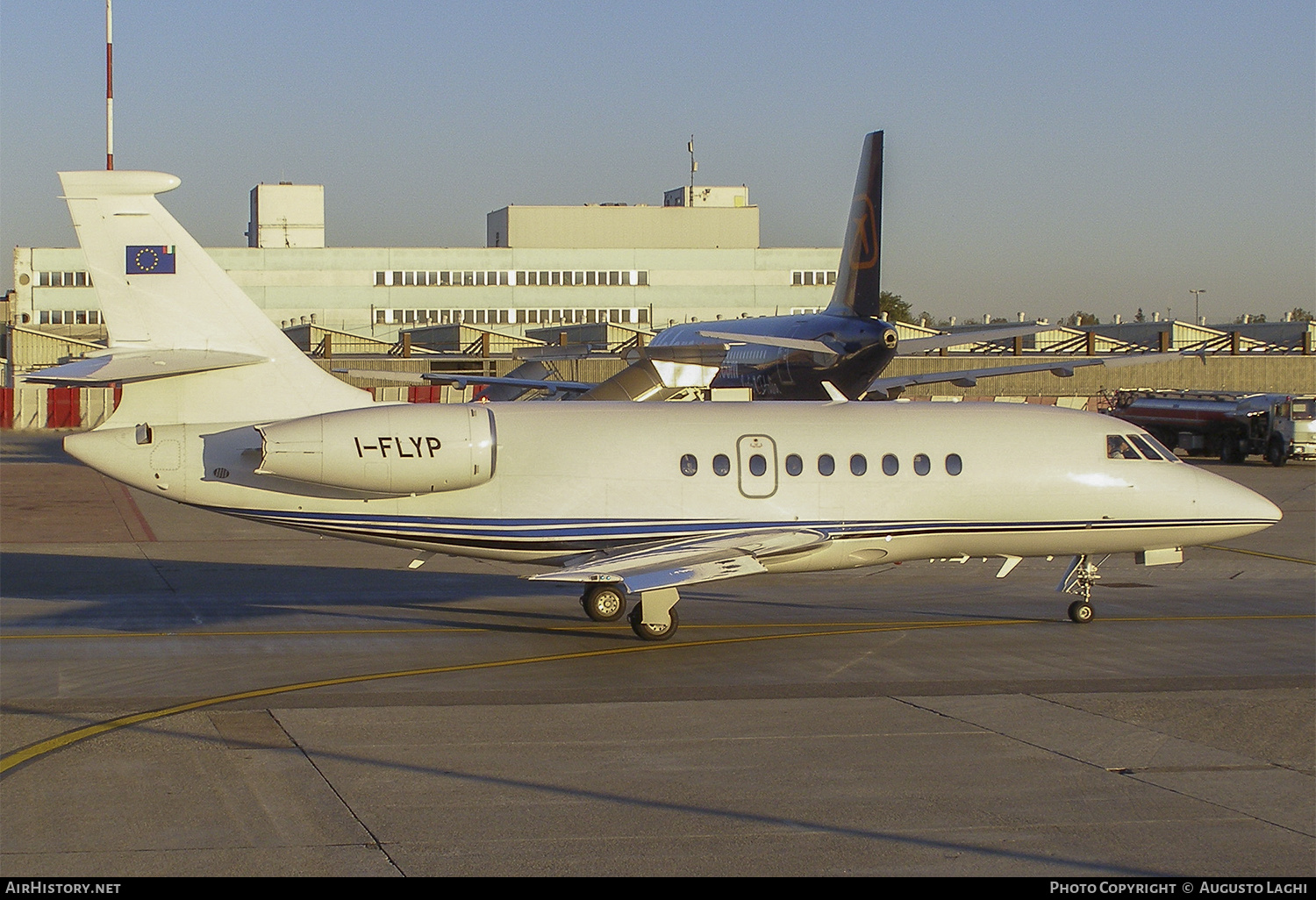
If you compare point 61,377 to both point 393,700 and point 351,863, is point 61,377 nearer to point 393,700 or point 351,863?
point 393,700

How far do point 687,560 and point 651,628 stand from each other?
3.59 feet

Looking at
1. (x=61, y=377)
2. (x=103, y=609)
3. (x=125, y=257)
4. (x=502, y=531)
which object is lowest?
(x=103, y=609)

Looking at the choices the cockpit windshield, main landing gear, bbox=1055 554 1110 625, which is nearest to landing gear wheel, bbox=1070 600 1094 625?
main landing gear, bbox=1055 554 1110 625

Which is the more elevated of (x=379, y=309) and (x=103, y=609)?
(x=379, y=309)

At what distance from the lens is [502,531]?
58.4 feet

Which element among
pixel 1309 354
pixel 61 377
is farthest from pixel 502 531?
pixel 1309 354

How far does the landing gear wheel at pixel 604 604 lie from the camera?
18.5 metres

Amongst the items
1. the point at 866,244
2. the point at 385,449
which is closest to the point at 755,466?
the point at 385,449

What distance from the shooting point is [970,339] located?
115 ft

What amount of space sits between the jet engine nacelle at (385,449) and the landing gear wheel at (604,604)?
2310 millimetres

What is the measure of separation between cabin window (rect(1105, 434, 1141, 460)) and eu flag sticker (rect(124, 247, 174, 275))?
41.6ft

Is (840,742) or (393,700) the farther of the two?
(393,700)

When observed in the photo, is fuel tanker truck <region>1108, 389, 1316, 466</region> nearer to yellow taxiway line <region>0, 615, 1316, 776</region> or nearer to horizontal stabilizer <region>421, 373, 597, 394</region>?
horizontal stabilizer <region>421, 373, 597, 394</region>

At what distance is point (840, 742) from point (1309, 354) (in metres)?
67.1
